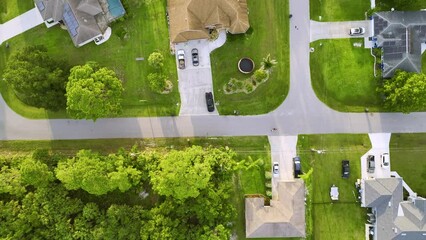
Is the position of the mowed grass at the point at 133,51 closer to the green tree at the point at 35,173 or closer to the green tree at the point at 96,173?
the green tree at the point at 96,173

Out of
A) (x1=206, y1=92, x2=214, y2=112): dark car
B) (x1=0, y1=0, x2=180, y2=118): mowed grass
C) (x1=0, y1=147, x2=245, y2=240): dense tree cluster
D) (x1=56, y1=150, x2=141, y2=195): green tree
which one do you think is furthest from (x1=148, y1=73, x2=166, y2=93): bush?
(x1=56, y1=150, x2=141, y2=195): green tree

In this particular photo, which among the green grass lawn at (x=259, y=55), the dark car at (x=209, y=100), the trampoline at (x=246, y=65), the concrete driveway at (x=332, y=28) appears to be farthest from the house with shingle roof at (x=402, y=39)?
the dark car at (x=209, y=100)

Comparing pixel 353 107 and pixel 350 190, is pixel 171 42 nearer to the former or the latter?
pixel 353 107

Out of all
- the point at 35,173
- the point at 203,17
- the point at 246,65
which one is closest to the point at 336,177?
the point at 246,65

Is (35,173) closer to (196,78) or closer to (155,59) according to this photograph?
(155,59)

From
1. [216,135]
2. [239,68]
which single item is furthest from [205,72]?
[216,135]

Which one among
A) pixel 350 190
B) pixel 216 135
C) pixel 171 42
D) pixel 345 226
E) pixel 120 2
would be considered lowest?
pixel 345 226

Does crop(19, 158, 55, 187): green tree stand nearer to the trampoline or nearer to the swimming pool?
the swimming pool
